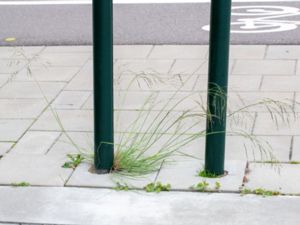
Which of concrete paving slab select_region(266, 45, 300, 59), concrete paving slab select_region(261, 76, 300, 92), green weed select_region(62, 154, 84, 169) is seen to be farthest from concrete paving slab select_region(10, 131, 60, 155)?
concrete paving slab select_region(266, 45, 300, 59)

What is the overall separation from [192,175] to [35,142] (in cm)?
139

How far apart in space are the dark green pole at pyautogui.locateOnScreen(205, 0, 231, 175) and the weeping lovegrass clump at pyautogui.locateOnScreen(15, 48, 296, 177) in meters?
0.02

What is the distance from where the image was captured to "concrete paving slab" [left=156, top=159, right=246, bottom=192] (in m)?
5.41

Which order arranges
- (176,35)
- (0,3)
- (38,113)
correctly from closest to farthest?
1. (38,113)
2. (176,35)
3. (0,3)

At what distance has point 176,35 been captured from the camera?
9.51 m

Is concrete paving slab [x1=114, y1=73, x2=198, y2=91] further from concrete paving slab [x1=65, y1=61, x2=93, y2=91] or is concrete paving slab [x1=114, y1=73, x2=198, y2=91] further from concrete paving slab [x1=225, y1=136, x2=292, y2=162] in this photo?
concrete paving slab [x1=225, y1=136, x2=292, y2=162]

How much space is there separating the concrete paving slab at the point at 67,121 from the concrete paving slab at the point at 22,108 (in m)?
0.12

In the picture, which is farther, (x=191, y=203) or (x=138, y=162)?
(x=138, y=162)

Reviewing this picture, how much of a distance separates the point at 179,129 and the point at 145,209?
54.4 inches

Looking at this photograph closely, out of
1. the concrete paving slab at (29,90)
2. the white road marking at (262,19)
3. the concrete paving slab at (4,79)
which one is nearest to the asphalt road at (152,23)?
the white road marking at (262,19)

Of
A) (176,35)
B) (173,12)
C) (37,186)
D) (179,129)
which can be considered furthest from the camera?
(173,12)

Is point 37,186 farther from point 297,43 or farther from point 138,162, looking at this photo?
point 297,43

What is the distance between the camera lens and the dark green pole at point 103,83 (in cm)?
534

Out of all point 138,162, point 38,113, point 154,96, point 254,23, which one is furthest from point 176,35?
point 138,162
